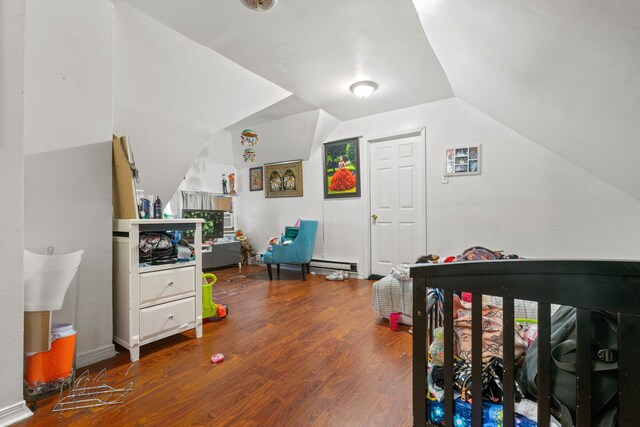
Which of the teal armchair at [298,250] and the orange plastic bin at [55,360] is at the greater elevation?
the teal armchair at [298,250]

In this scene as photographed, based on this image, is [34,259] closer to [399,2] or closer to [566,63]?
[399,2]

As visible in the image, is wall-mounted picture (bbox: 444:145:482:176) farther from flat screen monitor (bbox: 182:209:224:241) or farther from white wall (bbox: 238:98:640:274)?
flat screen monitor (bbox: 182:209:224:241)

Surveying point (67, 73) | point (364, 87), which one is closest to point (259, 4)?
point (67, 73)

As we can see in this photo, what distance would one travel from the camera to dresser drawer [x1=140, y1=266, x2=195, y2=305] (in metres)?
1.79

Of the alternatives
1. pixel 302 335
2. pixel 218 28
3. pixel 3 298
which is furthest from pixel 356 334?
pixel 218 28

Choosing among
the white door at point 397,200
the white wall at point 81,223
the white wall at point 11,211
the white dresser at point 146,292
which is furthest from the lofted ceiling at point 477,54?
the white dresser at point 146,292

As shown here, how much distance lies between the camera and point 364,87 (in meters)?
2.93

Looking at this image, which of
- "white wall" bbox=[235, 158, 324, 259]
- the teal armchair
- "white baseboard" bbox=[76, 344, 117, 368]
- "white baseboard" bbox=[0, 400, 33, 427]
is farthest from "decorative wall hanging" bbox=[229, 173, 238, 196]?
"white baseboard" bbox=[0, 400, 33, 427]

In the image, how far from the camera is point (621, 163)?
1.93m

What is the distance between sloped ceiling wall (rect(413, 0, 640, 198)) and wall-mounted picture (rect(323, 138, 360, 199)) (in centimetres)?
171

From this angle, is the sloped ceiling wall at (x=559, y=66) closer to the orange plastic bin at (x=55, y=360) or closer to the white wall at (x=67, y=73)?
the white wall at (x=67, y=73)

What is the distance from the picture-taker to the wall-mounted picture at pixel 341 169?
407cm

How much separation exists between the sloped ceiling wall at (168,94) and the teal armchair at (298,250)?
1674 mm

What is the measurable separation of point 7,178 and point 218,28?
1.61 metres
